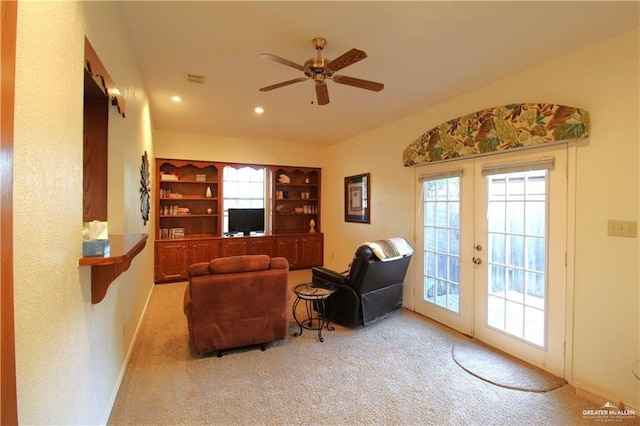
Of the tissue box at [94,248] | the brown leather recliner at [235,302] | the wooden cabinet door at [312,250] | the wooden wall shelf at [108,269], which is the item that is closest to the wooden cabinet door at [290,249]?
the wooden cabinet door at [312,250]

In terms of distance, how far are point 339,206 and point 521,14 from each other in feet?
A: 14.9

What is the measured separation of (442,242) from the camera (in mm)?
3895

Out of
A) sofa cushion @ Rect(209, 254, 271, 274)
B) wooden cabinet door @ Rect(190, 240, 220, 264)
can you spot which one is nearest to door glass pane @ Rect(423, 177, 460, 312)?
sofa cushion @ Rect(209, 254, 271, 274)

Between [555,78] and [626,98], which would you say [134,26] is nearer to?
[555,78]

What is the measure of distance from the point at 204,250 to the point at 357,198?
10.0ft

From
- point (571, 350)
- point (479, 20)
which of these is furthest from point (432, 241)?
point (479, 20)

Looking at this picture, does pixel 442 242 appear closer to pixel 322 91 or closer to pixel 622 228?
pixel 622 228

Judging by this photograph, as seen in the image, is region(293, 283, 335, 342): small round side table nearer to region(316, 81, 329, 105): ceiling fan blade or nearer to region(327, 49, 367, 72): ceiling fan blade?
region(316, 81, 329, 105): ceiling fan blade

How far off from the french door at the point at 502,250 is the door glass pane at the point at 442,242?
12 mm

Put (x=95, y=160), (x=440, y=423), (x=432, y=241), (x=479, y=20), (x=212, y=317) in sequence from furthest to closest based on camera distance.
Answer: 1. (x=432, y=241)
2. (x=212, y=317)
3. (x=479, y=20)
4. (x=440, y=423)
5. (x=95, y=160)

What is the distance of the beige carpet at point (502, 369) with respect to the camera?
253 cm

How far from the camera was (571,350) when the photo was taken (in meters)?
2.61

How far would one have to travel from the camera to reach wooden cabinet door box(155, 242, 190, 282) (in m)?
5.54

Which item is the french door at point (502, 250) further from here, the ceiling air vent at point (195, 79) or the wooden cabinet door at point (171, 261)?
the wooden cabinet door at point (171, 261)
